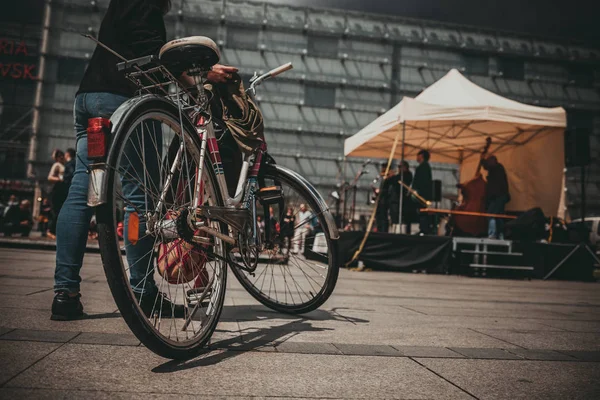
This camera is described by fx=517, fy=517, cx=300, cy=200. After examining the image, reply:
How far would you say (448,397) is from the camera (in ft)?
5.14

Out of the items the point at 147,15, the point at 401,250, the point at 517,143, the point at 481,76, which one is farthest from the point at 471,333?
the point at 481,76

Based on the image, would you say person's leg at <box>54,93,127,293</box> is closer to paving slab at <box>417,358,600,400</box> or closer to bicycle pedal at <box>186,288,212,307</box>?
bicycle pedal at <box>186,288,212,307</box>

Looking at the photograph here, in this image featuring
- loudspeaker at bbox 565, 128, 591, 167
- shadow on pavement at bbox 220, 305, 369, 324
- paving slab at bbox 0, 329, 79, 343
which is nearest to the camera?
paving slab at bbox 0, 329, 79, 343

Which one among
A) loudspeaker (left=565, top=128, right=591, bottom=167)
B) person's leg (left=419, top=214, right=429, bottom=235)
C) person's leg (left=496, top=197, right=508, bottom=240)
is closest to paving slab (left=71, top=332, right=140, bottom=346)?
person's leg (left=496, top=197, right=508, bottom=240)

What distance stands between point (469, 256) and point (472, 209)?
4.11ft

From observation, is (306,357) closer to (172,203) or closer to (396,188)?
(172,203)

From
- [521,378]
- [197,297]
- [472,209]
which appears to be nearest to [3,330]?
[197,297]

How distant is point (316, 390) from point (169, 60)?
1.35 m

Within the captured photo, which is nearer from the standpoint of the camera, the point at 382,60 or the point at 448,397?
the point at 448,397

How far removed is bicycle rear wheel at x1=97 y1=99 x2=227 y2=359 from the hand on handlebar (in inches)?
19.5

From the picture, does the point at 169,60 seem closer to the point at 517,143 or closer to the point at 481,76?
the point at 517,143

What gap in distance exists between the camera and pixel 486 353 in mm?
2219

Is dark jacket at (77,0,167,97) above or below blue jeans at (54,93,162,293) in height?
above

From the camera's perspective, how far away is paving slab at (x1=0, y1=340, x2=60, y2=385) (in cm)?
150
